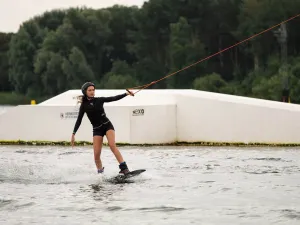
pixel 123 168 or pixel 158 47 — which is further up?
pixel 158 47

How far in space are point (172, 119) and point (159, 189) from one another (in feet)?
33.2

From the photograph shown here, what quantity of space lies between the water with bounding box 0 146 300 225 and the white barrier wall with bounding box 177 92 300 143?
155cm

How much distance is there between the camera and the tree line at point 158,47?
83.9 meters

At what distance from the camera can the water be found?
1067 cm

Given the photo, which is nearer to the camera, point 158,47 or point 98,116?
point 98,116

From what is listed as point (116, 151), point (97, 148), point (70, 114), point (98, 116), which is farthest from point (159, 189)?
point (70, 114)

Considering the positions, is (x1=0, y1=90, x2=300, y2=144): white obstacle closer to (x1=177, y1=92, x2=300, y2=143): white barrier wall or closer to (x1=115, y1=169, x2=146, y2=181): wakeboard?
(x1=177, y1=92, x2=300, y2=143): white barrier wall

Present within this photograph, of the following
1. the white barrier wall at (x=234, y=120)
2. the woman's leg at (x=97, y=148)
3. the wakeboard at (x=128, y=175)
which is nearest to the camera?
the wakeboard at (x=128, y=175)

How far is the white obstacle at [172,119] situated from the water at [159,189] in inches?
65.0

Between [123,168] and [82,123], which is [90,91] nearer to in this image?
[123,168]

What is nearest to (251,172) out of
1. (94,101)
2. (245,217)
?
(94,101)

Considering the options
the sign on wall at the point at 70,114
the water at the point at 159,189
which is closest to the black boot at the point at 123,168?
the water at the point at 159,189

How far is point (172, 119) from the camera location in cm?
2341

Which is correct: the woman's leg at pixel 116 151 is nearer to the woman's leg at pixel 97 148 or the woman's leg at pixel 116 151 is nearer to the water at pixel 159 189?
the woman's leg at pixel 97 148
